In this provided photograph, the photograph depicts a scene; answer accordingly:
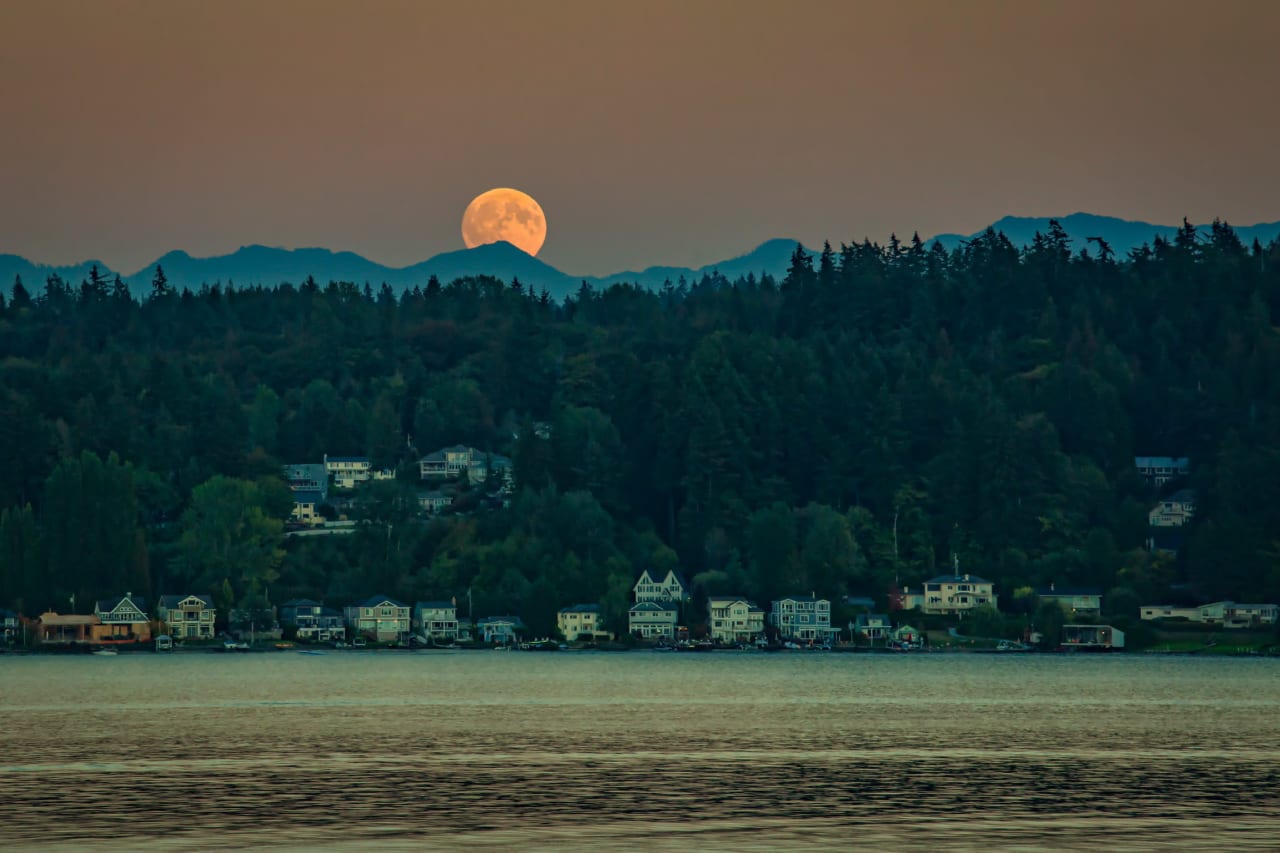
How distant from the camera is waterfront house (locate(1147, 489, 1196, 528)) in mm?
189125

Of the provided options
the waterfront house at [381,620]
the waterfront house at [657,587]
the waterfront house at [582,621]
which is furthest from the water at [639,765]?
the waterfront house at [657,587]

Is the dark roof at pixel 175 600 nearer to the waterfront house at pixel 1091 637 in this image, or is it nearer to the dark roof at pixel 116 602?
the dark roof at pixel 116 602

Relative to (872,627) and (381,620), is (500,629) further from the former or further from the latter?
(872,627)

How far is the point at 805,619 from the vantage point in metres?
168

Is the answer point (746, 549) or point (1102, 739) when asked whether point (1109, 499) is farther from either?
point (1102, 739)

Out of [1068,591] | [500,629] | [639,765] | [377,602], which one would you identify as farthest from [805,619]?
[639,765]

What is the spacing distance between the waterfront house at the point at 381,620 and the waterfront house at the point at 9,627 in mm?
31591

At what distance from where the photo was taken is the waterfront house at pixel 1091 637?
157 m

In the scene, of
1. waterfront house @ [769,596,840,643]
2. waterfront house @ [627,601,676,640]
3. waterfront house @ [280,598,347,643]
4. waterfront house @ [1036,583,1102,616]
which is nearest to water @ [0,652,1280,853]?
waterfront house @ [1036,583,1102,616]

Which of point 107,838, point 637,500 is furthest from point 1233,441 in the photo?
point 107,838

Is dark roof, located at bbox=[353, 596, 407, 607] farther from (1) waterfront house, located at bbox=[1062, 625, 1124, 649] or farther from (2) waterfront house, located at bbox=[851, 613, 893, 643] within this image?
(1) waterfront house, located at bbox=[1062, 625, 1124, 649]

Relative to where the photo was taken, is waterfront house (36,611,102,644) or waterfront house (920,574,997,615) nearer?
waterfront house (36,611,102,644)

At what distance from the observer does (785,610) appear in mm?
168375

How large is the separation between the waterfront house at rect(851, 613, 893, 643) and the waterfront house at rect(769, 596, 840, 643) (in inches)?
98.1
